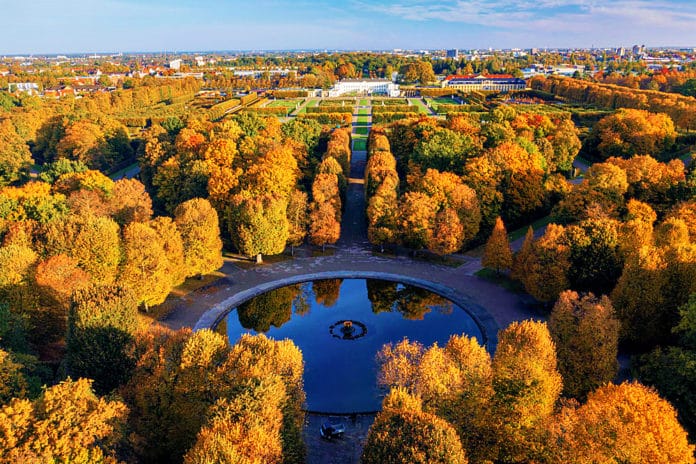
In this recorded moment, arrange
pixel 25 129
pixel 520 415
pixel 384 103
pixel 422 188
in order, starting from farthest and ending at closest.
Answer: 1. pixel 384 103
2. pixel 25 129
3. pixel 422 188
4. pixel 520 415

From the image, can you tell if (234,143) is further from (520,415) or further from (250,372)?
(520,415)

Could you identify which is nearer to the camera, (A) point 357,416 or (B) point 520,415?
(B) point 520,415

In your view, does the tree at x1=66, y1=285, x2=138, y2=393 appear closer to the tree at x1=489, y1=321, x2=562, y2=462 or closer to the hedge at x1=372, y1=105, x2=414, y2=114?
the tree at x1=489, y1=321, x2=562, y2=462

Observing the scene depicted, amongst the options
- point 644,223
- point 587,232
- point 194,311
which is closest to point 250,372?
point 194,311

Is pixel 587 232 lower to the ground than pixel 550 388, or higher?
higher

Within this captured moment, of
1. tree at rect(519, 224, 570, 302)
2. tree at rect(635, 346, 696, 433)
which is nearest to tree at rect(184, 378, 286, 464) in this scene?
tree at rect(635, 346, 696, 433)

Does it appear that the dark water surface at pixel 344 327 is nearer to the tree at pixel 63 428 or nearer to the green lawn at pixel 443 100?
the tree at pixel 63 428

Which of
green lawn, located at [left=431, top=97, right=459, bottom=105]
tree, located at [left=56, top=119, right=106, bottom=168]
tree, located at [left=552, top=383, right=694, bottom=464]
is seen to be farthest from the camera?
green lawn, located at [left=431, top=97, right=459, bottom=105]
